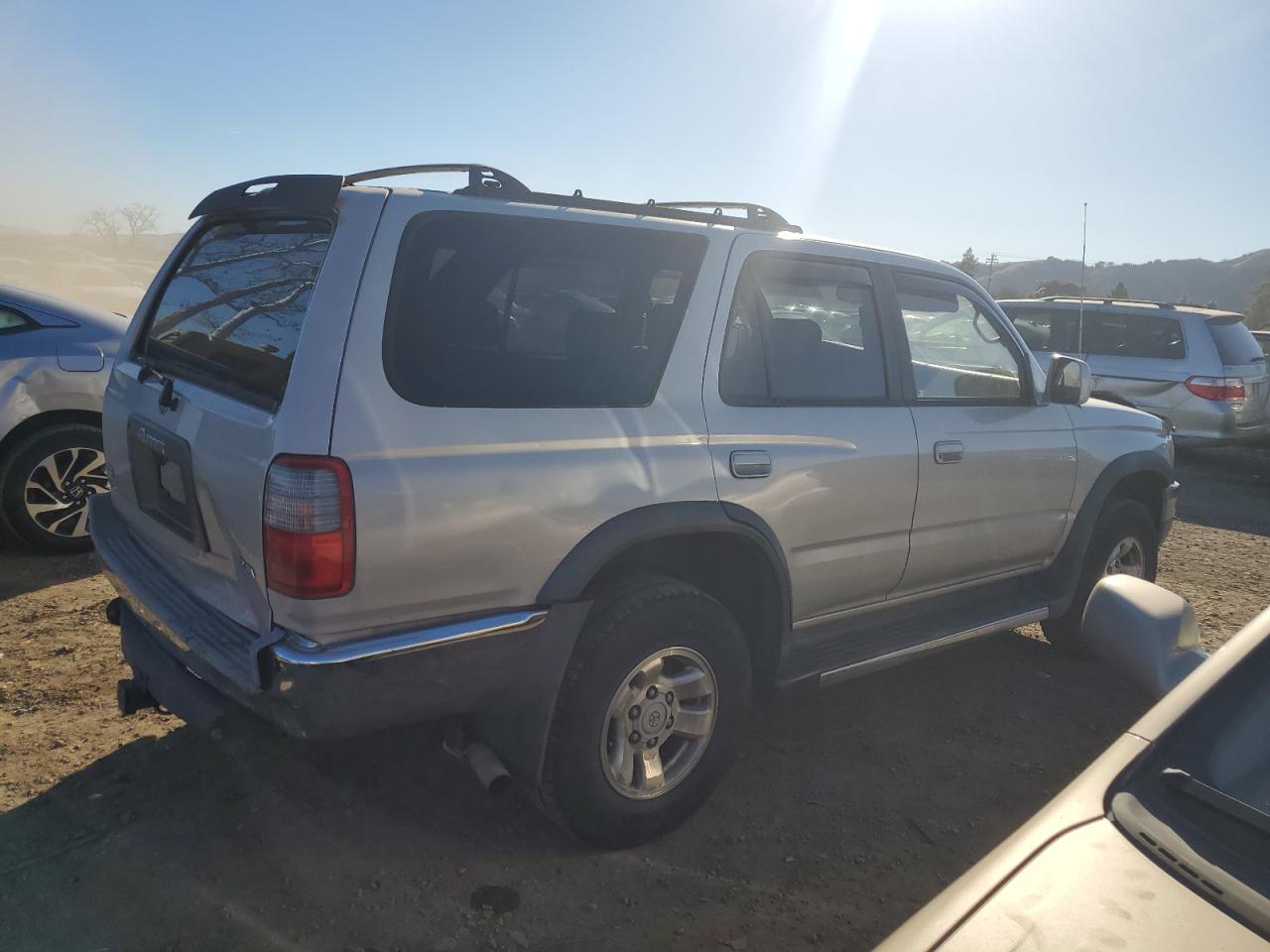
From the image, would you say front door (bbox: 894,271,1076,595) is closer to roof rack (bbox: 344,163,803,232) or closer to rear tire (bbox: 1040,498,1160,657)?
rear tire (bbox: 1040,498,1160,657)

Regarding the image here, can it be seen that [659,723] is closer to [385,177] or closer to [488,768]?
[488,768]

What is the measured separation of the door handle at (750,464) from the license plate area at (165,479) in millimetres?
1583

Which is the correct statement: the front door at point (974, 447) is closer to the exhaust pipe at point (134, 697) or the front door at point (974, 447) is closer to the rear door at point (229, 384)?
the rear door at point (229, 384)

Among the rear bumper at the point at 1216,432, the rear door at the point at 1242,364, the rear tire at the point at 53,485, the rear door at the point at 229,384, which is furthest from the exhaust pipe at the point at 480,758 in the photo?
the rear door at the point at 1242,364

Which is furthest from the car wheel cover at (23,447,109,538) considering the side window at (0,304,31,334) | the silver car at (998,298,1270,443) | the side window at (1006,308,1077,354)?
the side window at (1006,308,1077,354)

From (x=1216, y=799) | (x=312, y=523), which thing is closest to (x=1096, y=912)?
(x=1216, y=799)

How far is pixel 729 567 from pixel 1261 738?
175 centimetres

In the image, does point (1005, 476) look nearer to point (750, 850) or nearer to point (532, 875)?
point (750, 850)

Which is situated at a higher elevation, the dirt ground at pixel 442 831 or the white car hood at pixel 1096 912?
the white car hood at pixel 1096 912

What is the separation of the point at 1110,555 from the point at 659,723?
2888 millimetres

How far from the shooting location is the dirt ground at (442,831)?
2568 mm

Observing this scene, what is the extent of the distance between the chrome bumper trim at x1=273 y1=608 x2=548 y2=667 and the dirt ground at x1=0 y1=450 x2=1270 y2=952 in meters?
0.40

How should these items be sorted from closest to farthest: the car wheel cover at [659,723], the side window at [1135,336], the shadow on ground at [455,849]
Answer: the shadow on ground at [455,849]
the car wheel cover at [659,723]
the side window at [1135,336]

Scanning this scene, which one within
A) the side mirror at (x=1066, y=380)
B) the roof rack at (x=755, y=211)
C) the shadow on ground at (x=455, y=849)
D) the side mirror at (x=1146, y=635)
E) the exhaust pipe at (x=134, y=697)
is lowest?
the shadow on ground at (x=455, y=849)
